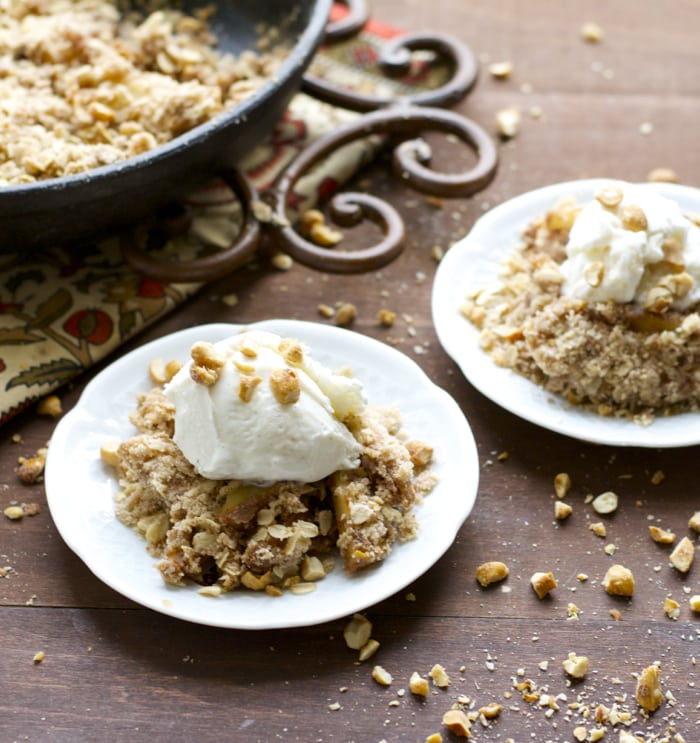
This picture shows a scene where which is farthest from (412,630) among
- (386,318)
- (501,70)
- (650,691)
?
(501,70)

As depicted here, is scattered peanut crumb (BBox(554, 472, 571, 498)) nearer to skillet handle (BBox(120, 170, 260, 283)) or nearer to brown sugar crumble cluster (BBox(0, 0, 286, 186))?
skillet handle (BBox(120, 170, 260, 283))

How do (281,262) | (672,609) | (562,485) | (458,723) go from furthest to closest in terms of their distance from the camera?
(281,262) < (562,485) < (672,609) < (458,723)

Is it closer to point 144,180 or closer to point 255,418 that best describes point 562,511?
point 255,418

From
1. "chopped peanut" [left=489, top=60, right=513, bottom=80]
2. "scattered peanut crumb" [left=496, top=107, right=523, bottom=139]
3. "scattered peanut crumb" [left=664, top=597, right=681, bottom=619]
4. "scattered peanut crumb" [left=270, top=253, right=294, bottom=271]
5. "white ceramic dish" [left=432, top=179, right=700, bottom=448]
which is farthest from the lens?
"chopped peanut" [left=489, top=60, right=513, bottom=80]

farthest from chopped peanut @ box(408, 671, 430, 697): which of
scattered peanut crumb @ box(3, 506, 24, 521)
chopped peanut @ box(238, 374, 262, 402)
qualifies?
scattered peanut crumb @ box(3, 506, 24, 521)

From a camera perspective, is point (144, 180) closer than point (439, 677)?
No

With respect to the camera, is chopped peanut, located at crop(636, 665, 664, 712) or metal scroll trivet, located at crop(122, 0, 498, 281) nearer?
chopped peanut, located at crop(636, 665, 664, 712)

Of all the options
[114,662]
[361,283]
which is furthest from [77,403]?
[361,283]
